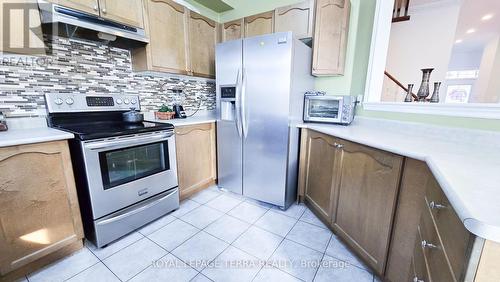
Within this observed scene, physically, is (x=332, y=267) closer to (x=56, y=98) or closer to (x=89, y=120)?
(x=89, y=120)

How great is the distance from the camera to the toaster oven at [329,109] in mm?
1936

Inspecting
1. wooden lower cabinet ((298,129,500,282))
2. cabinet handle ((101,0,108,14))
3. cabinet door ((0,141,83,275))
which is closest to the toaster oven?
wooden lower cabinet ((298,129,500,282))

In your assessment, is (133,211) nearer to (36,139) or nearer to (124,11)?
(36,139)

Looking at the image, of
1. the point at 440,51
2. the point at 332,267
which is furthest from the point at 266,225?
the point at 440,51

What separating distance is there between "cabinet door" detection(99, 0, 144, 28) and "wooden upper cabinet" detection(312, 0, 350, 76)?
5.43 ft

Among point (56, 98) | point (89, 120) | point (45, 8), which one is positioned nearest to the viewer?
point (45, 8)

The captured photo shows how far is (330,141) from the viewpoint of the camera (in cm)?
166

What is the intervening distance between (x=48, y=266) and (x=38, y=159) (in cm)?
74

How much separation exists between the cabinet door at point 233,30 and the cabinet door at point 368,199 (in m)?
1.88

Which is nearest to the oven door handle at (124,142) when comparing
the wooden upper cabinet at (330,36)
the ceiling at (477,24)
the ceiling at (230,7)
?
the wooden upper cabinet at (330,36)

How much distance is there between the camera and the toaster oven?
194cm

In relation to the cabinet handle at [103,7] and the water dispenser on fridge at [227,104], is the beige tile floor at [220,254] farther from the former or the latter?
the cabinet handle at [103,7]

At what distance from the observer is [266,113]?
198 cm
